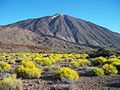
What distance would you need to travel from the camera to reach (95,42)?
91.2 meters

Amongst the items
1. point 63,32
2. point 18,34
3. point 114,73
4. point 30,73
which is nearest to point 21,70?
point 30,73

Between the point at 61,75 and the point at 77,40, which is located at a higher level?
the point at 77,40

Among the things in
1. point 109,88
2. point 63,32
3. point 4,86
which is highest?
point 63,32

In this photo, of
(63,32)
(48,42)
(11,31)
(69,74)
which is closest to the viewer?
(69,74)

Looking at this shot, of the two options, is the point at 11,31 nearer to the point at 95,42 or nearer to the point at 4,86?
the point at 95,42

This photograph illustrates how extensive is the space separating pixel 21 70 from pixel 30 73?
629mm

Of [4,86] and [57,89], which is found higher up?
[4,86]

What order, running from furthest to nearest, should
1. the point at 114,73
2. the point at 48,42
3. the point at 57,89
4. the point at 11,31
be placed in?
the point at 11,31 < the point at 48,42 < the point at 114,73 < the point at 57,89

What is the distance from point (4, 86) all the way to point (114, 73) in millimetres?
6144

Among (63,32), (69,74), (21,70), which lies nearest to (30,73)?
(21,70)

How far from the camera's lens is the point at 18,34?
72.2 m

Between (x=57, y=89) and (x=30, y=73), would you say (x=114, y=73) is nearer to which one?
(x=57, y=89)

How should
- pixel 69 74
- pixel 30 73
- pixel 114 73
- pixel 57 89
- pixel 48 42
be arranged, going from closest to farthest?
pixel 57 89
pixel 69 74
pixel 30 73
pixel 114 73
pixel 48 42

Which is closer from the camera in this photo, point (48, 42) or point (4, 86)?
point (4, 86)
